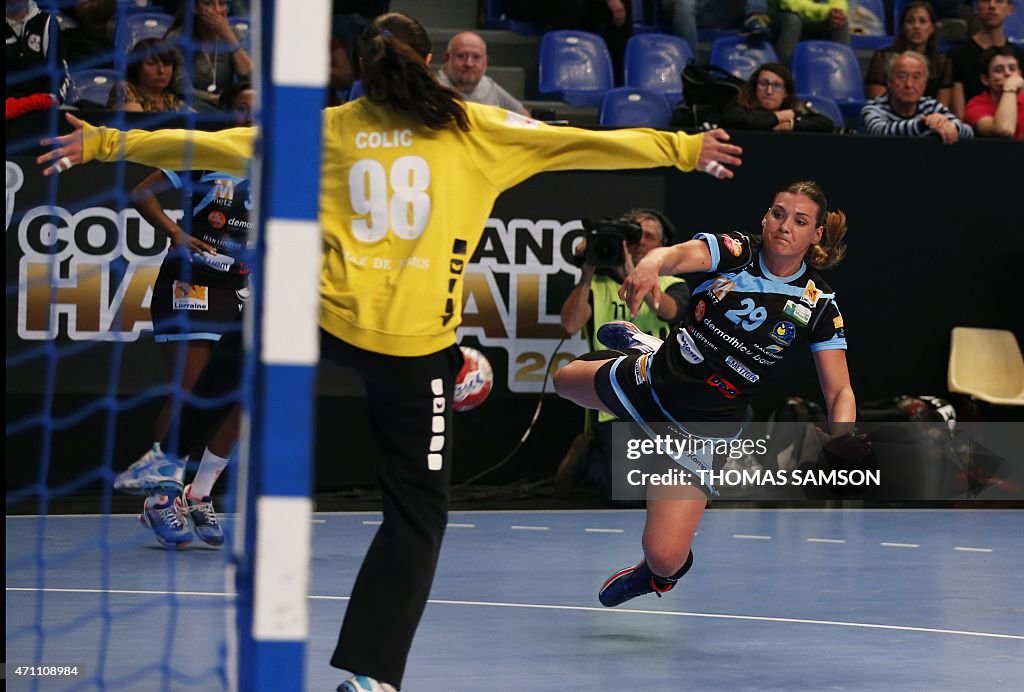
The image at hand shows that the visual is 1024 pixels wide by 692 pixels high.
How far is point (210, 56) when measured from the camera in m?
10.1

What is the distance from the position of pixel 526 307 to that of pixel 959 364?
3.07m

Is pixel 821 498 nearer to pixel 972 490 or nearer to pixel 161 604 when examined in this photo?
pixel 972 490

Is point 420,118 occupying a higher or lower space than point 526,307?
higher

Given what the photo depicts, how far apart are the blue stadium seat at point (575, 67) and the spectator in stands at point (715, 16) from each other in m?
0.76

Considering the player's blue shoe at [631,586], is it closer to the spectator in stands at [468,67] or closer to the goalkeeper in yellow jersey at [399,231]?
the goalkeeper in yellow jersey at [399,231]

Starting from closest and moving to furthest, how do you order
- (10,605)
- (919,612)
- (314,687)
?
(314,687) < (10,605) < (919,612)

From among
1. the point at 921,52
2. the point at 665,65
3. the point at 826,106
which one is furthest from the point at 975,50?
the point at 665,65

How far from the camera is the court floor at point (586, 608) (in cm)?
549

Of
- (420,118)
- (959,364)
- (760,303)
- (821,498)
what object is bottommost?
(821,498)

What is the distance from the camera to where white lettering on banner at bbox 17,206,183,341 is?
30.6 ft

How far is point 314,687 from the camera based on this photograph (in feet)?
16.7

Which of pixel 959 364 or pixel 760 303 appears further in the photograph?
pixel 959 364

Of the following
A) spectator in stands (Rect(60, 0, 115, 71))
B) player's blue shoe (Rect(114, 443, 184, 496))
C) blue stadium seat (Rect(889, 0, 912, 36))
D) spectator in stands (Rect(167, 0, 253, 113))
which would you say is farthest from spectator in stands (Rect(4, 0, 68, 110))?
blue stadium seat (Rect(889, 0, 912, 36))

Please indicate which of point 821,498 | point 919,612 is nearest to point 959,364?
point 821,498
